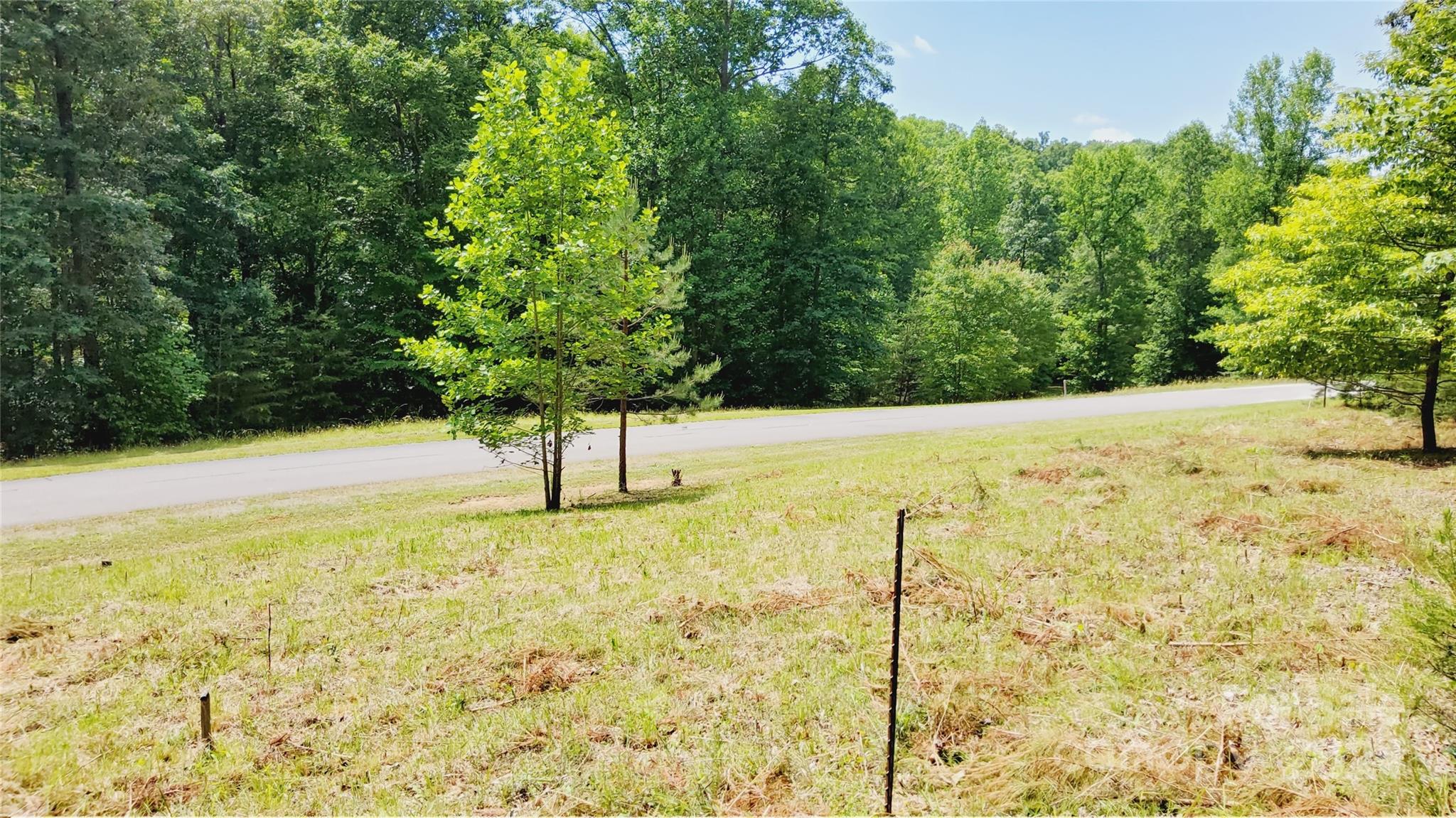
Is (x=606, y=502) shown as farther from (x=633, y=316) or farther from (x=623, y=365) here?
(x=633, y=316)

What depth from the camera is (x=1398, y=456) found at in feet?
38.1

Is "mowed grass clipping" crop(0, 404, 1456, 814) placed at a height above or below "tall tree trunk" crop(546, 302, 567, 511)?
below

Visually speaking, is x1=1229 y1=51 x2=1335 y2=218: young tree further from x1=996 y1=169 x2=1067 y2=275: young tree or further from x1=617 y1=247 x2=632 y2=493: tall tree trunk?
x1=617 y1=247 x2=632 y2=493: tall tree trunk

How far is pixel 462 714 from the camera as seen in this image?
3.95 metres

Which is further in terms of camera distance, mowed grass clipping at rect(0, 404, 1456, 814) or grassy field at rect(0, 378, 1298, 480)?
grassy field at rect(0, 378, 1298, 480)

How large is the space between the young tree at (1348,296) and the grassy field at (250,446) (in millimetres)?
11058

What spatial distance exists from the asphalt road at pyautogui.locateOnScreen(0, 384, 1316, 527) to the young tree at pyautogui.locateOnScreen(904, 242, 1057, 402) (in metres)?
9.56

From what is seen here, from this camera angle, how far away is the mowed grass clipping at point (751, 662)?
3270mm

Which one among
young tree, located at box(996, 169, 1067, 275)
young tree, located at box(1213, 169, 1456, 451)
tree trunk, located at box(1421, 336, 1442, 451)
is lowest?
tree trunk, located at box(1421, 336, 1442, 451)

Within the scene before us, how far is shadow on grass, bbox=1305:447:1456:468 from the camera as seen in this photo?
10852 millimetres

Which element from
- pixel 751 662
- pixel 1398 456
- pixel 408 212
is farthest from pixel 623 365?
pixel 408 212

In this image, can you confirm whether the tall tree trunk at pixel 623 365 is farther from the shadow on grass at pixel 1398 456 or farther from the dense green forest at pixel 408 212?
the shadow on grass at pixel 1398 456

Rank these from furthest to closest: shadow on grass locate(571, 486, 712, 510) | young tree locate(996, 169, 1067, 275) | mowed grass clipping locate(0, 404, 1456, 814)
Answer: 1. young tree locate(996, 169, 1067, 275)
2. shadow on grass locate(571, 486, 712, 510)
3. mowed grass clipping locate(0, 404, 1456, 814)

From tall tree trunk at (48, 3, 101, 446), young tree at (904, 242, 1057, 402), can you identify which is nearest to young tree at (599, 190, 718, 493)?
tall tree trunk at (48, 3, 101, 446)
